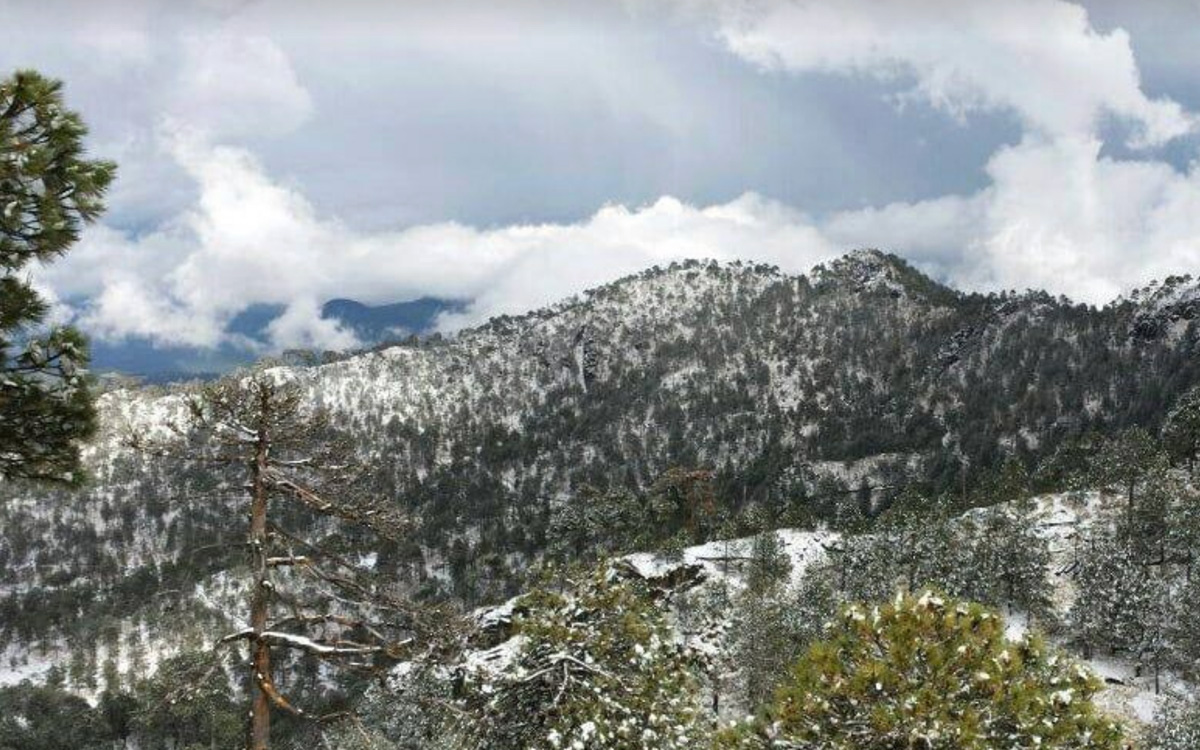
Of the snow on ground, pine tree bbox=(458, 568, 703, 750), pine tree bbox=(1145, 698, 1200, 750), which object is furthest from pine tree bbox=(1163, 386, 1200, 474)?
pine tree bbox=(458, 568, 703, 750)

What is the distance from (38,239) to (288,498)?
4.79 meters

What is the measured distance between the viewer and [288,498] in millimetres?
12812

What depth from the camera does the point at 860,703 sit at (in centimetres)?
1149

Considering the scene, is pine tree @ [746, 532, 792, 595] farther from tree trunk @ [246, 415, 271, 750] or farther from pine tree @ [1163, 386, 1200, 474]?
tree trunk @ [246, 415, 271, 750]

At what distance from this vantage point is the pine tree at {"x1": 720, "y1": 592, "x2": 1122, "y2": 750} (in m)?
11.0

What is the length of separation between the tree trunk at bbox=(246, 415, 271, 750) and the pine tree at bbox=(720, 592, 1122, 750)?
7.27 m

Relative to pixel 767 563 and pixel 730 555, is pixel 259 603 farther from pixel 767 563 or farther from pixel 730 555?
pixel 730 555

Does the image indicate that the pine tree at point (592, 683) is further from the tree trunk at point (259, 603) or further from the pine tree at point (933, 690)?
the tree trunk at point (259, 603)

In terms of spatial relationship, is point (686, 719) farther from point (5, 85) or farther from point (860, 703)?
point (5, 85)

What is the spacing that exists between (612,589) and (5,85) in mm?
11277

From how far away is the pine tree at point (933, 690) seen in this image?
11.0 metres

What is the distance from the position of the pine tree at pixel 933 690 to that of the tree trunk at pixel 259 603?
7271 millimetres

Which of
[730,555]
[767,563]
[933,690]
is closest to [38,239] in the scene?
[933,690]

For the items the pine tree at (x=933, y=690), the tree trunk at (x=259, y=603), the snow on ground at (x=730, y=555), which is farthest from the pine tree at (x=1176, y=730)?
the tree trunk at (x=259, y=603)
